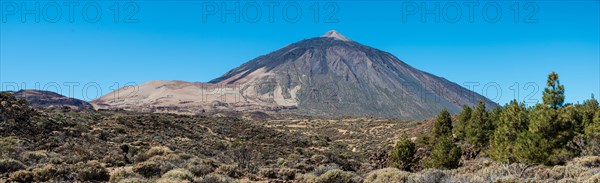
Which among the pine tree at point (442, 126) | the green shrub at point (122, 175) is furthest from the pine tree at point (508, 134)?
the green shrub at point (122, 175)

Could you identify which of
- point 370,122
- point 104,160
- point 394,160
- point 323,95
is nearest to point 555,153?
point 394,160

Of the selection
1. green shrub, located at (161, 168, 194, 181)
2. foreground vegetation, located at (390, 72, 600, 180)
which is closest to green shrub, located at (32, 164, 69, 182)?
green shrub, located at (161, 168, 194, 181)

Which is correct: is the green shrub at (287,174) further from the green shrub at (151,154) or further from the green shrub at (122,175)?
the green shrub at (151,154)

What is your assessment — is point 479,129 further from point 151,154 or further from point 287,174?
point 151,154

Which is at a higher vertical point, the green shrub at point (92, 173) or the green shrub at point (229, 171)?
the green shrub at point (92, 173)

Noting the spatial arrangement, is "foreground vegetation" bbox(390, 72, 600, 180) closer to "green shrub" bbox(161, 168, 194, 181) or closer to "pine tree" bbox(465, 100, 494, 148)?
"pine tree" bbox(465, 100, 494, 148)

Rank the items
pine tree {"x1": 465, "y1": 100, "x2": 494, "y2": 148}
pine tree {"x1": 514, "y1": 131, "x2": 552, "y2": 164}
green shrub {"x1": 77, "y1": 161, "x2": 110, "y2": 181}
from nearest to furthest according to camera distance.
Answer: green shrub {"x1": 77, "y1": 161, "x2": 110, "y2": 181} < pine tree {"x1": 514, "y1": 131, "x2": 552, "y2": 164} < pine tree {"x1": 465, "y1": 100, "x2": 494, "y2": 148}
